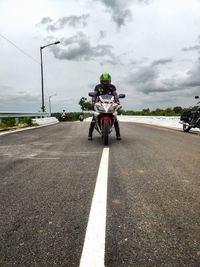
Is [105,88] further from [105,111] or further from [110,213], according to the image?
[110,213]

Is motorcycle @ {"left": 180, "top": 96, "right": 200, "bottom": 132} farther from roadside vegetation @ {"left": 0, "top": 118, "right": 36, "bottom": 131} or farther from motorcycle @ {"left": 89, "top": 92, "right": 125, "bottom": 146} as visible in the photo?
roadside vegetation @ {"left": 0, "top": 118, "right": 36, "bottom": 131}

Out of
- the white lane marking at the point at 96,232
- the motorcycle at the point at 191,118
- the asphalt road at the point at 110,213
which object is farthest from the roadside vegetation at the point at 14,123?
the white lane marking at the point at 96,232

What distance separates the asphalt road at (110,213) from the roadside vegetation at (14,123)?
14.3 m

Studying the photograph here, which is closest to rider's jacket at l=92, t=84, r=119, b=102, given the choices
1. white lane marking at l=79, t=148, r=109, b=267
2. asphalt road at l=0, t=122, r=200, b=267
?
asphalt road at l=0, t=122, r=200, b=267

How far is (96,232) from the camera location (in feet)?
9.50

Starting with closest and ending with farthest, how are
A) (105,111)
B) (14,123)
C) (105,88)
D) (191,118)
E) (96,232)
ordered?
(96,232)
(105,111)
(105,88)
(191,118)
(14,123)

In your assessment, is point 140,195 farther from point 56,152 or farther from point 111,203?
point 56,152

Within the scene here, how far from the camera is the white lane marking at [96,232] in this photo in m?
2.36

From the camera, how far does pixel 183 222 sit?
3158 mm

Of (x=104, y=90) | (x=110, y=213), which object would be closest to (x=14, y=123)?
(x=104, y=90)

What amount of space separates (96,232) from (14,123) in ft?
66.3

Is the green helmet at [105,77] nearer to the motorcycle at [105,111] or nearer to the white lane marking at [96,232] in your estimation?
the motorcycle at [105,111]

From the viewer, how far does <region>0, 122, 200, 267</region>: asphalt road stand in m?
2.47

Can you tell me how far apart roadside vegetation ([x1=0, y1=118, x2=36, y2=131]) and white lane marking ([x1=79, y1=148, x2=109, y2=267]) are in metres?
15.8
